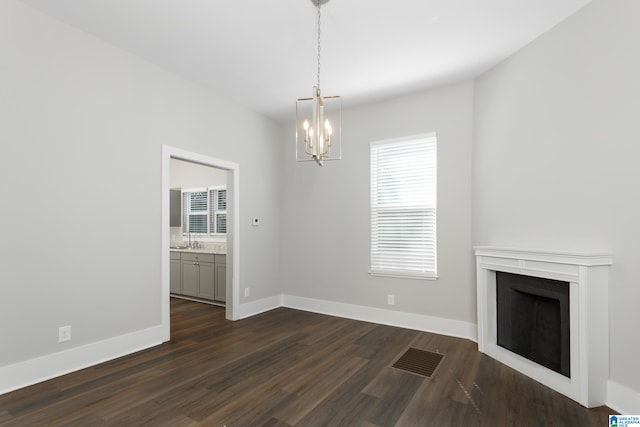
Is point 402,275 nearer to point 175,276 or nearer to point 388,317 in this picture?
point 388,317

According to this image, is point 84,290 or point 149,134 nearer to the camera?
point 84,290

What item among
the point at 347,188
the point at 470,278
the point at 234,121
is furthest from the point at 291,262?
the point at 470,278

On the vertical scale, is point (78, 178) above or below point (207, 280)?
above

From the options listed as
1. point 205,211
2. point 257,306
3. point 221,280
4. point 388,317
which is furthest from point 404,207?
point 205,211

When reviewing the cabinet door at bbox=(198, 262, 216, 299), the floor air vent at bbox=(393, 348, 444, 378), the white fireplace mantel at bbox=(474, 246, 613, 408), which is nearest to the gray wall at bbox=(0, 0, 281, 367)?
the cabinet door at bbox=(198, 262, 216, 299)

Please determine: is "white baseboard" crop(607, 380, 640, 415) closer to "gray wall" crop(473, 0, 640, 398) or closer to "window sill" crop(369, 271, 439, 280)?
"gray wall" crop(473, 0, 640, 398)

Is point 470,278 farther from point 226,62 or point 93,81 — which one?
point 93,81

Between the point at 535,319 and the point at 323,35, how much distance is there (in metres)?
3.24

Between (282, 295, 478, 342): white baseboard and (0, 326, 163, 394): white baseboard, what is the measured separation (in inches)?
85.9

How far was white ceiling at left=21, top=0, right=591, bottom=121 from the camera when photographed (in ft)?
8.45

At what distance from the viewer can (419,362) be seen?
121 inches

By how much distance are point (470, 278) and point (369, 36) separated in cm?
288

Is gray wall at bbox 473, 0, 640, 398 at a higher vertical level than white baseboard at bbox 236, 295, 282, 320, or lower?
higher

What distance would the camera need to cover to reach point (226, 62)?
3463mm
